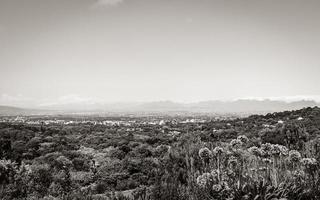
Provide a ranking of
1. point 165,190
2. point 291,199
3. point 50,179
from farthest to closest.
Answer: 1. point 50,179
2. point 165,190
3. point 291,199

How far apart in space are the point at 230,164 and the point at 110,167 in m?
7.74

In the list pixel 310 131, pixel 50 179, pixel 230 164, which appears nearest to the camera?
pixel 230 164

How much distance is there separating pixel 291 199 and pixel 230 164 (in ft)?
6.57

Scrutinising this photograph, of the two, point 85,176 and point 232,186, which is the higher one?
point 232,186

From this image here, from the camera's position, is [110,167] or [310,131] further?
[310,131]

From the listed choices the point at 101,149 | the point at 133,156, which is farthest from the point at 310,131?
the point at 101,149

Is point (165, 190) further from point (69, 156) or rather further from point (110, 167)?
point (69, 156)

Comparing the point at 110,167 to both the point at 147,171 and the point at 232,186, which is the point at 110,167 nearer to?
the point at 147,171

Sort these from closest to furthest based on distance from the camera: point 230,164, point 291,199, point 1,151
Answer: point 291,199 < point 230,164 < point 1,151

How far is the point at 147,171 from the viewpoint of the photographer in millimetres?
12984

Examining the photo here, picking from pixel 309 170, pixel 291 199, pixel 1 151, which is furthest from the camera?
pixel 1 151

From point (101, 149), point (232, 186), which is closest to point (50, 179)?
point (232, 186)

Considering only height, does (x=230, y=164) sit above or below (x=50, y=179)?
above

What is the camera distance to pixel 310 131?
69.3 ft
